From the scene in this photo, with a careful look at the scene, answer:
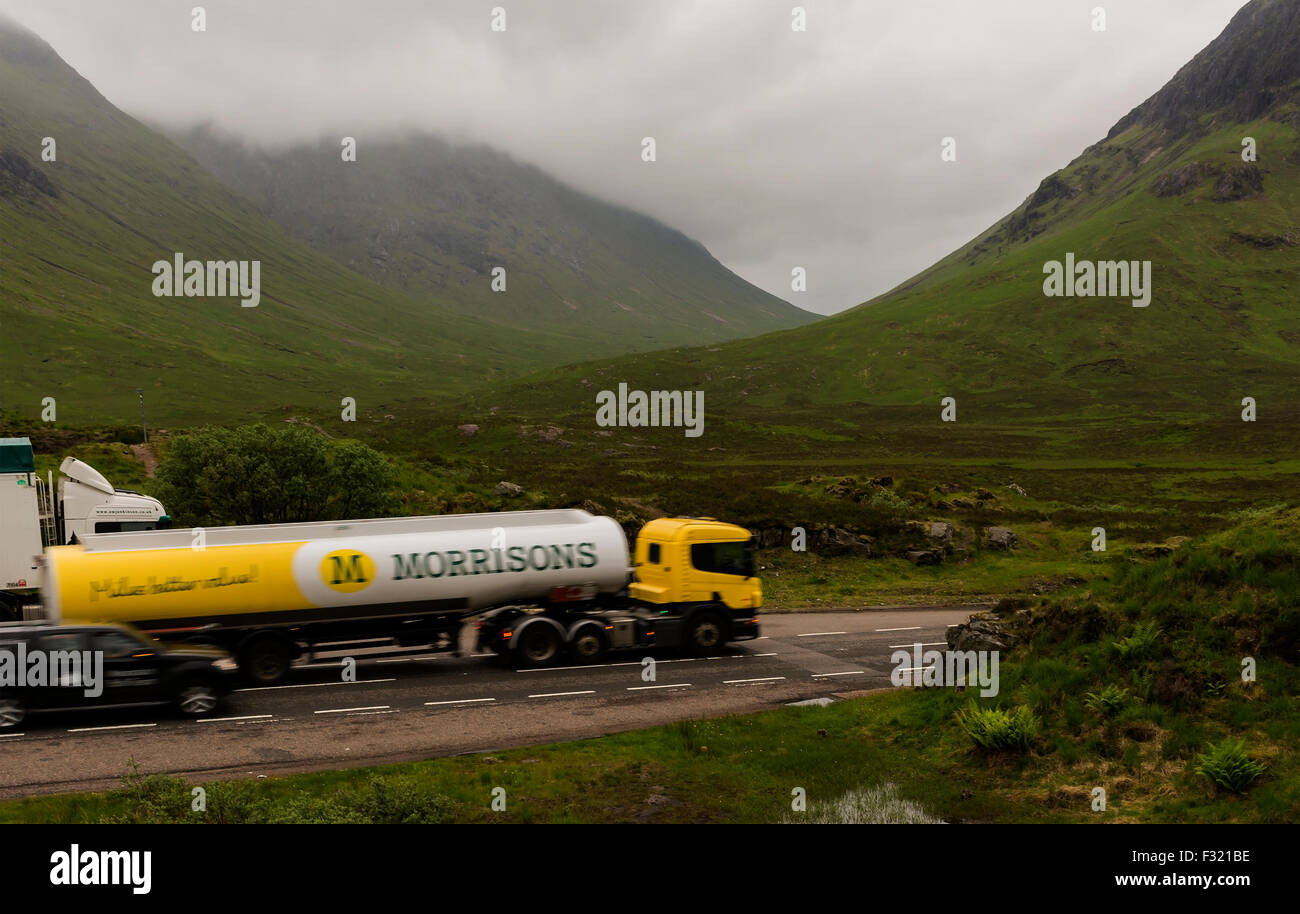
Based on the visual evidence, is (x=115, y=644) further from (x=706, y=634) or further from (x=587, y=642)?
(x=706, y=634)

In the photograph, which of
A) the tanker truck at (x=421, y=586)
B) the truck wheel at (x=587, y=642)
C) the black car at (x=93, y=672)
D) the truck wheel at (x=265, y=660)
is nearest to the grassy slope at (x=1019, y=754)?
the black car at (x=93, y=672)

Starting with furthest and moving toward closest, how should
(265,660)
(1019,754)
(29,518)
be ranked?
1. (29,518)
2. (265,660)
3. (1019,754)

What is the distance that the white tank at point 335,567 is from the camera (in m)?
21.4

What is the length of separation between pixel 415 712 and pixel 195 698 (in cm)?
489

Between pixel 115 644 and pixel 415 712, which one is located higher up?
pixel 115 644

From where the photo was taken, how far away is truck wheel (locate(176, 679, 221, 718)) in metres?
20.0

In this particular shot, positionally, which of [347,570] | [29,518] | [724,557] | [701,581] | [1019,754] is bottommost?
[1019,754]

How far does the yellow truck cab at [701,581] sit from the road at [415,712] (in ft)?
3.29

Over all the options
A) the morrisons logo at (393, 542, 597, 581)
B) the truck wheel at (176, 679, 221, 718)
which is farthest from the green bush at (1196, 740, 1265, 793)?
the truck wheel at (176, 679, 221, 718)

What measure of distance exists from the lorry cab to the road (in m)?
1.91

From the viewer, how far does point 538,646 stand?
2536 centimetres

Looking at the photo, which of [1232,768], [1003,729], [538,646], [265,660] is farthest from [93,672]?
[1232,768]
